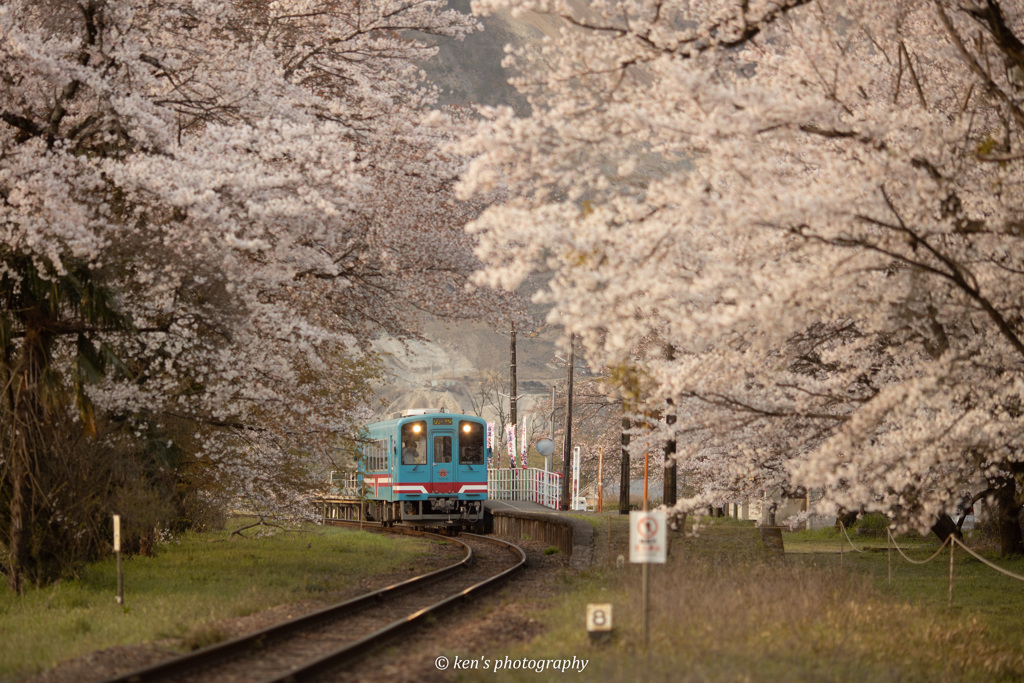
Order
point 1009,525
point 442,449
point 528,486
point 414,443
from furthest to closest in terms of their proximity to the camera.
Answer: point 528,486 → point 442,449 → point 414,443 → point 1009,525

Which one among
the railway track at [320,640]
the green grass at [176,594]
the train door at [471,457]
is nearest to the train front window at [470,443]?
the train door at [471,457]

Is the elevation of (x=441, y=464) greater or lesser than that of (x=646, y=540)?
lesser

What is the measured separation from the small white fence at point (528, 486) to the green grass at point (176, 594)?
11604mm

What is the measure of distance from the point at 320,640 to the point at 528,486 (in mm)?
28087

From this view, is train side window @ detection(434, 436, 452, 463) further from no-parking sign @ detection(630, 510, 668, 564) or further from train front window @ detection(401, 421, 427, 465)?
no-parking sign @ detection(630, 510, 668, 564)

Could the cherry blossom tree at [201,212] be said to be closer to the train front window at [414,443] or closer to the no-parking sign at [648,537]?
the no-parking sign at [648,537]

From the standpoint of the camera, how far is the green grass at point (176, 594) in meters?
9.61

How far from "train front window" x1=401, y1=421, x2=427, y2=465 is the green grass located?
4918 millimetres

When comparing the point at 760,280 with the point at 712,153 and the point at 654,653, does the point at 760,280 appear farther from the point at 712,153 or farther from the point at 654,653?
the point at 654,653

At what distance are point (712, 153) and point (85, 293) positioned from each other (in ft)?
24.3

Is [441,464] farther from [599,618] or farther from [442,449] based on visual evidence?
[599,618]

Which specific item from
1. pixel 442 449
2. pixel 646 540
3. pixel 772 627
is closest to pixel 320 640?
pixel 646 540

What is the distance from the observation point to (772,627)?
942 centimetres

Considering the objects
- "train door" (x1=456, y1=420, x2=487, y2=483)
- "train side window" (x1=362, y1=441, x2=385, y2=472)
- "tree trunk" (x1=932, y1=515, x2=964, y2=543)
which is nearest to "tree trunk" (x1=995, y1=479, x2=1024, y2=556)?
"tree trunk" (x1=932, y1=515, x2=964, y2=543)
